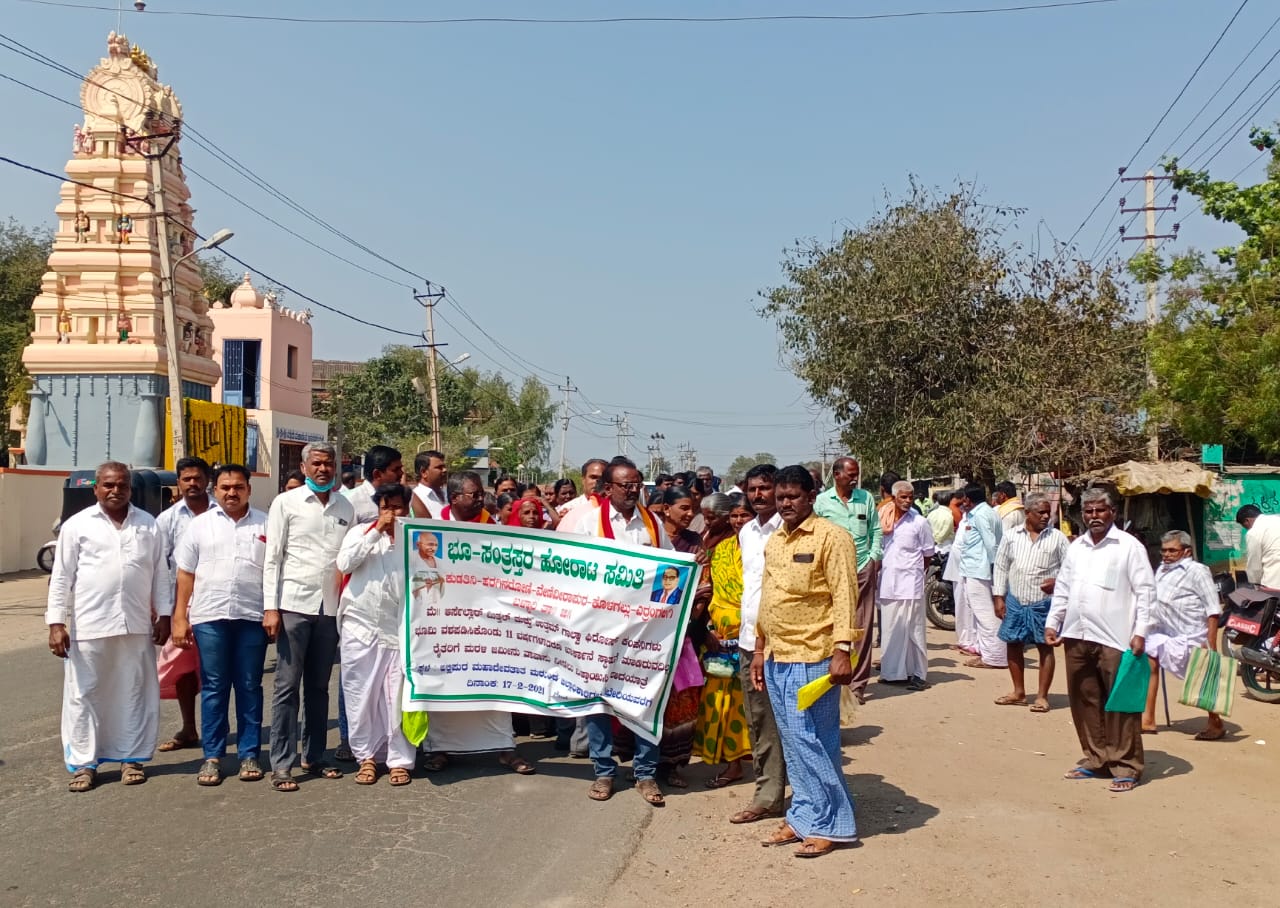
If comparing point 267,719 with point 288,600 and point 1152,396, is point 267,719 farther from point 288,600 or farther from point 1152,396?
point 1152,396

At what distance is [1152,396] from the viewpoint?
19516 millimetres

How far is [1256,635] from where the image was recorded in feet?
31.4

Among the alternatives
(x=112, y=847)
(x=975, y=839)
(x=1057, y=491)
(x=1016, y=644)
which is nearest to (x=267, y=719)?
(x=112, y=847)

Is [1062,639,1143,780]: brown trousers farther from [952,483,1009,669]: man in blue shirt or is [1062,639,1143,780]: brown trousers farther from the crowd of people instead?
[952,483,1009,669]: man in blue shirt

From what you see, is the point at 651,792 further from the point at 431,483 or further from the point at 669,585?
the point at 431,483

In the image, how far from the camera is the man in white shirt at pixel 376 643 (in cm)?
645

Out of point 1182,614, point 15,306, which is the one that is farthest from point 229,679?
point 15,306

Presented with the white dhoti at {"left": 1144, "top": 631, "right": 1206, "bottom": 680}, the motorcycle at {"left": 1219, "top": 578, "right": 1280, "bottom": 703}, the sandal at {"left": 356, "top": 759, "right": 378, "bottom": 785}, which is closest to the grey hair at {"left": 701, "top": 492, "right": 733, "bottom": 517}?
the sandal at {"left": 356, "top": 759, "right": 378, "bottom": 785}

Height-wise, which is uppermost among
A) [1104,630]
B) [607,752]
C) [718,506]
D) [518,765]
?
[718,506]

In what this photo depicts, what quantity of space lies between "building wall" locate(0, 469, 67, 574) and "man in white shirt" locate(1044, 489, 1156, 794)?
19427 mm

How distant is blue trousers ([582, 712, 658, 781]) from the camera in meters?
6.40

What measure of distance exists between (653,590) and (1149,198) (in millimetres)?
26343

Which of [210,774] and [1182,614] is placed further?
[1182,614]

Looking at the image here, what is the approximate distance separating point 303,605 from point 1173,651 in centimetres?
590
